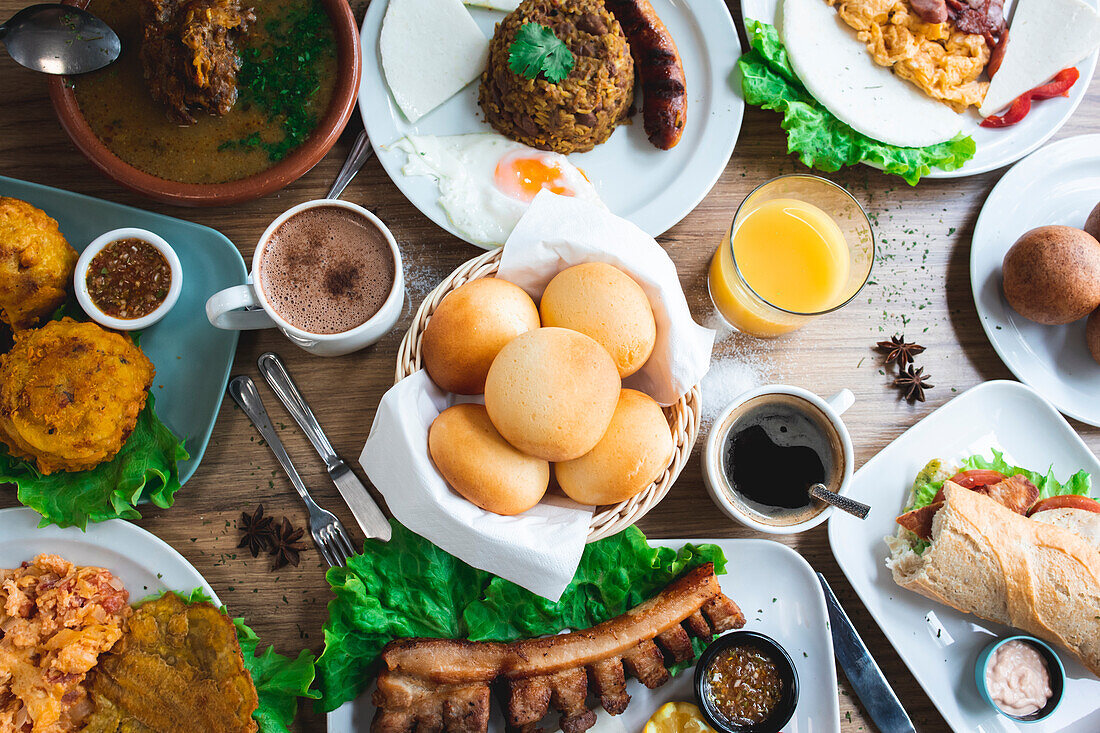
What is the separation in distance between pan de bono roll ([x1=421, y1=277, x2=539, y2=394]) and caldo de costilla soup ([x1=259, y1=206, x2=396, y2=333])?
0.22m

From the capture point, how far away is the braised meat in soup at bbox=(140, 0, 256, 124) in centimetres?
170

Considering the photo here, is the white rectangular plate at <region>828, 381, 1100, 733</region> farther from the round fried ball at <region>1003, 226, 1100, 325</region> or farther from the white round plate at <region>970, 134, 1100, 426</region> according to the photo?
the round fried ball at <region>1003, 226, 1100, 325</region>

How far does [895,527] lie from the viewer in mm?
1890

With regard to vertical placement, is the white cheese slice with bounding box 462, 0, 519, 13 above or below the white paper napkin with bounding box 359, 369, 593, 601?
above

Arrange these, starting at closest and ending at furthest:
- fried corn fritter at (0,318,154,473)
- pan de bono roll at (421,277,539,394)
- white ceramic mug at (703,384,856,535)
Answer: pan de bono roll at (421,277,539,394), fried corn fritter at (0,318,154,473), white ceramic mug at (703,384,856,535)

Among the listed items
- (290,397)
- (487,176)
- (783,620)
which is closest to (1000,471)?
(783,620)

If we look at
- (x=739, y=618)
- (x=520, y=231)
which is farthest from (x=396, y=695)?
(x=520, y=231)

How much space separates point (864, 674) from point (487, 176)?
1.63m

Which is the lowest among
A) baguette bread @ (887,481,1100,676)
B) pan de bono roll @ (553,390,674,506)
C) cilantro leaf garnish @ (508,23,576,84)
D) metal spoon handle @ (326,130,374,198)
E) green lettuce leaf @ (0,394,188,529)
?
green lettuce leaf @ (0,394,188,529)

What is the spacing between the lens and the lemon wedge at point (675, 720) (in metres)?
1.68

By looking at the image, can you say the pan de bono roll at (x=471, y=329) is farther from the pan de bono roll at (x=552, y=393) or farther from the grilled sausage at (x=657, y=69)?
the grilled sausage at (x=657, y=69)

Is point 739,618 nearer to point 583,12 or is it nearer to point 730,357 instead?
point 730,357

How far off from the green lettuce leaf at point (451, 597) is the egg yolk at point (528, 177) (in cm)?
91

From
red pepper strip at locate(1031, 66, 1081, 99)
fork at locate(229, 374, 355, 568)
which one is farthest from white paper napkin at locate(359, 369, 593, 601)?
red pepper strip at locate(1031, 66, 1081, 99)
